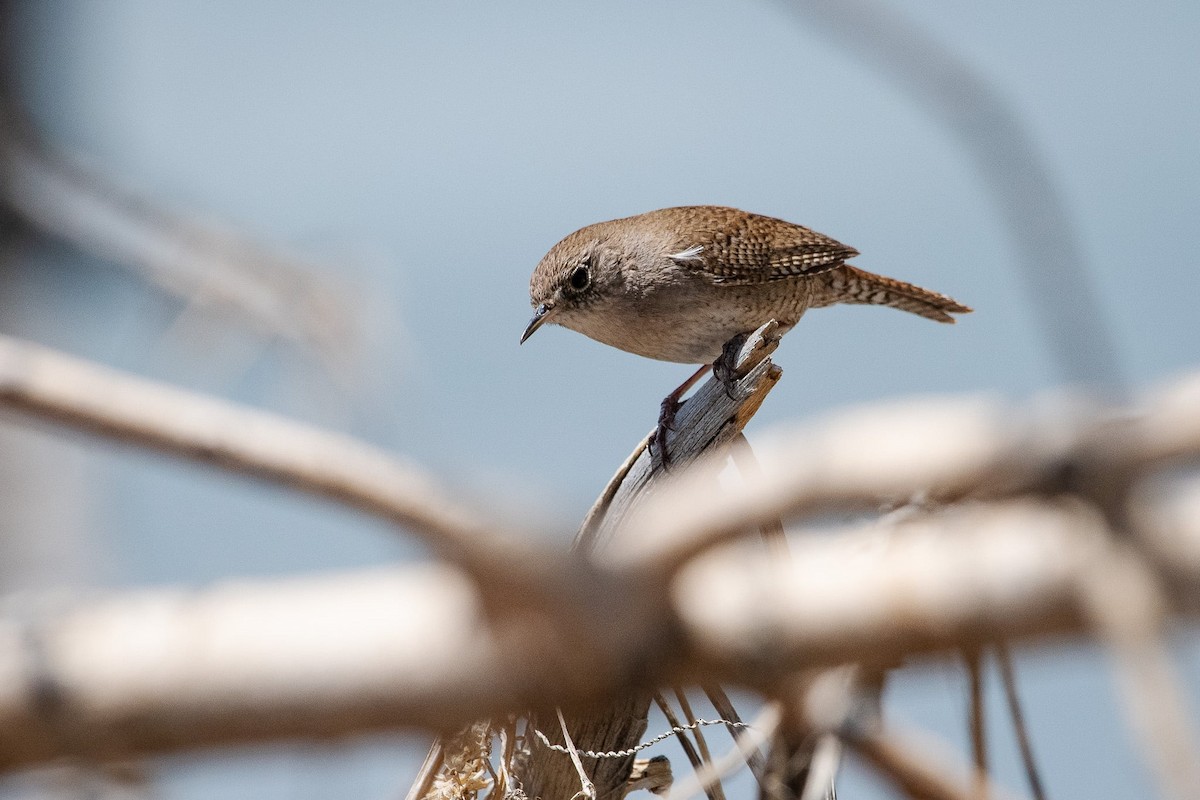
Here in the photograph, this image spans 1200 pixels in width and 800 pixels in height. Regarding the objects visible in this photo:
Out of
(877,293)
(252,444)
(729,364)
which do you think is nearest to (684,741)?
(729,364)

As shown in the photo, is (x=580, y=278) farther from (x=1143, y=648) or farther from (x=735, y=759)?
(x=1143, y=648)

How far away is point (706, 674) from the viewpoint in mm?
835

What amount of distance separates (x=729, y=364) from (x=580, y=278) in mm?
948

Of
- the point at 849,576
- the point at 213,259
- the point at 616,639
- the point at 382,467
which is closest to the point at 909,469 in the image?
the point at 849,576

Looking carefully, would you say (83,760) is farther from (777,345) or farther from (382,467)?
(777,345)

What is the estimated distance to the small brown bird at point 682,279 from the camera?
412 centimetres

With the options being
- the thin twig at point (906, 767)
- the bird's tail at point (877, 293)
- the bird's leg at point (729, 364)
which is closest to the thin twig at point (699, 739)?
the thin twig at point (906, 767)

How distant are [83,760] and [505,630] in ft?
0.98

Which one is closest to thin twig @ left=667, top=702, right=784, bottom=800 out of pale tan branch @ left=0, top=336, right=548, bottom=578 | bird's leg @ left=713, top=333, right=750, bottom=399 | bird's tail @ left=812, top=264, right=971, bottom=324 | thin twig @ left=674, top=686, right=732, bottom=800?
thin twig @ left=674, top=686, right=732, bottom=800

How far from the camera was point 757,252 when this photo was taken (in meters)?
4.30

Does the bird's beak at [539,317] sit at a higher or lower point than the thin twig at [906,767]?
higher

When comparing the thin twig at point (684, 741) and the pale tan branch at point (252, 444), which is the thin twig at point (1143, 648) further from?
the thin twig at point (684, 741)

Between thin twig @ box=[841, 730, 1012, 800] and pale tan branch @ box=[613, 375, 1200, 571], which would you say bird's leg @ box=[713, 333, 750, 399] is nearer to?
thin twig @ box=[841, 730, 1012, 800]

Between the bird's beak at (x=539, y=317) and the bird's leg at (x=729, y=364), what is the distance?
70 cm
